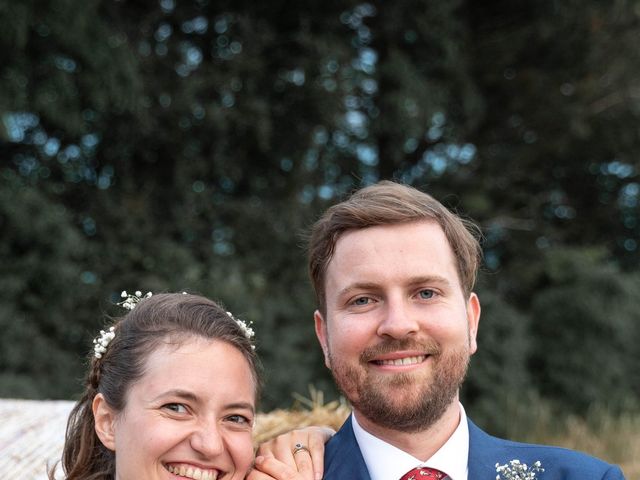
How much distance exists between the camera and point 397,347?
294 cm

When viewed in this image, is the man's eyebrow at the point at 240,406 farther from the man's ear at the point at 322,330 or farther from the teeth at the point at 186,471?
the man's ear at the point at 322,330

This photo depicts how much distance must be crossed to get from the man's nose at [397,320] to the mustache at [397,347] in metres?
0.03

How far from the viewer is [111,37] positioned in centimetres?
853

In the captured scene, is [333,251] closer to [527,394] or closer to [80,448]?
[80,448]

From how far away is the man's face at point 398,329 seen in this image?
296cm

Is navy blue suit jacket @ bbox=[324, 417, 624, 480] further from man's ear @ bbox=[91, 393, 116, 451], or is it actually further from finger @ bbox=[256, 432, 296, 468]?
man's ear @ bbox=[91, 393, 116, 451]

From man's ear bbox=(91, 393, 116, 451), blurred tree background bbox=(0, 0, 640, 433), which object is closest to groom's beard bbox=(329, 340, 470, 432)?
man's ear bbox=(91, 393, 116, 451)

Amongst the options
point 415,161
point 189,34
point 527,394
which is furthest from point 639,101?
point 189,34

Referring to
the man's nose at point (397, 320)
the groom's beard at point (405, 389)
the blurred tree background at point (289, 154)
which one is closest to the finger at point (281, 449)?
the groom's beard at point (405, 389)

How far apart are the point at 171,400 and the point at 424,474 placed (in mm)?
950

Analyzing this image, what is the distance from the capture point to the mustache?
116 inches

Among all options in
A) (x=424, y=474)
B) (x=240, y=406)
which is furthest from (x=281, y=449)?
(x=424, y=474)

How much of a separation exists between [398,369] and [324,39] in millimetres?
7414

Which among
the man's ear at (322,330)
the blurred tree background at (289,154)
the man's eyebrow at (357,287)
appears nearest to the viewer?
the man's eyebrow at (357,287)
